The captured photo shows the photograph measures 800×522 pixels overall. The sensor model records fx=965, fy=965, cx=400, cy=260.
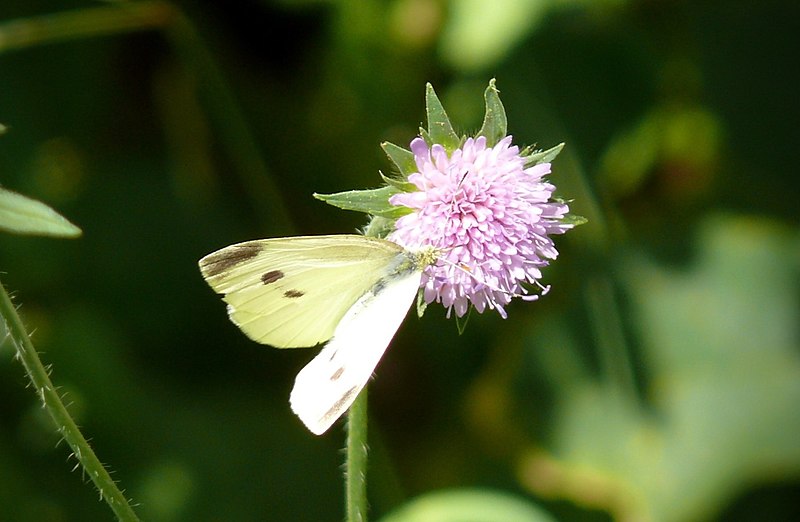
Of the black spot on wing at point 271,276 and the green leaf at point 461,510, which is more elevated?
the black spot on wing at point 271,276

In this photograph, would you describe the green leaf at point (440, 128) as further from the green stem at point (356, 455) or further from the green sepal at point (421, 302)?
the green stem at point (356, 455)

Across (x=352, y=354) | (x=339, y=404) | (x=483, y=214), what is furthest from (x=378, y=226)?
(x=339, y=404)

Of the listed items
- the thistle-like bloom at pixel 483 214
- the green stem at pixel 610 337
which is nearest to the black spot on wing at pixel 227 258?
the thistle-like bloom at pixel 483 214

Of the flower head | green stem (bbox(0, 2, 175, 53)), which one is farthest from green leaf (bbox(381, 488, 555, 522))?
green stem (bbox(0, 2, 175, 53))

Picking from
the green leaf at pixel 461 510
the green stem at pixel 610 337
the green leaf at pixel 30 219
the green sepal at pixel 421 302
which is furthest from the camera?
the green stem at pixel 610 337

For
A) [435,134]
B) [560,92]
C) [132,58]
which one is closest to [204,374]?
[132,58]

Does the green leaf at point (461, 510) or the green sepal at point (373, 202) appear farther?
the green leaf at point (461, 510)

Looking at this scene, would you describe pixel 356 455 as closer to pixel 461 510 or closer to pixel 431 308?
pixel 461 510
